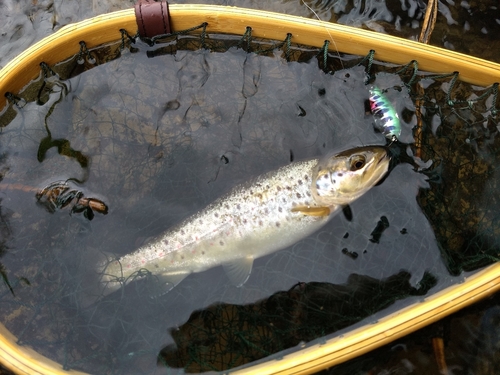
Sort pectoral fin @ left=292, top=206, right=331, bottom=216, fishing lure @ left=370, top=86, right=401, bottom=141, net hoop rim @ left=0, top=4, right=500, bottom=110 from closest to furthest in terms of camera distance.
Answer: net hoop rim @ left=0, top=4, right=500, bottom=110
pectoral fin @ left=292, top=206, right=331, bottom=216
fishing lure @ left=370, top=86, right=401, bottom=141

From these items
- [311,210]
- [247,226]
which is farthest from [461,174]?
[247,226]

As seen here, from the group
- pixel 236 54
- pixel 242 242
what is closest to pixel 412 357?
pixel 242 242

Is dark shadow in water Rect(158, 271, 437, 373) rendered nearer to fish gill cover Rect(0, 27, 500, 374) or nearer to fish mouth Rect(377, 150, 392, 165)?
fish gill cover Rect(0, 27, 500, 374)

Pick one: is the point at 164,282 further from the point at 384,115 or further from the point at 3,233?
the point at 384,115

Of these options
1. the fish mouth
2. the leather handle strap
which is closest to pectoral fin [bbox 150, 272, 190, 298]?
the fish mouth

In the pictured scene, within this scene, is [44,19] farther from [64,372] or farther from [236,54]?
[64,372]

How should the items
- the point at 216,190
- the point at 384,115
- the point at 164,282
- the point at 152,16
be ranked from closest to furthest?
the point at 152,16, the point at 164,282, the point at 384,115, the point at 216,190

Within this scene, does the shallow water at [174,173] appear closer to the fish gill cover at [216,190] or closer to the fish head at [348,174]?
the fish gill cover at [216,190]
